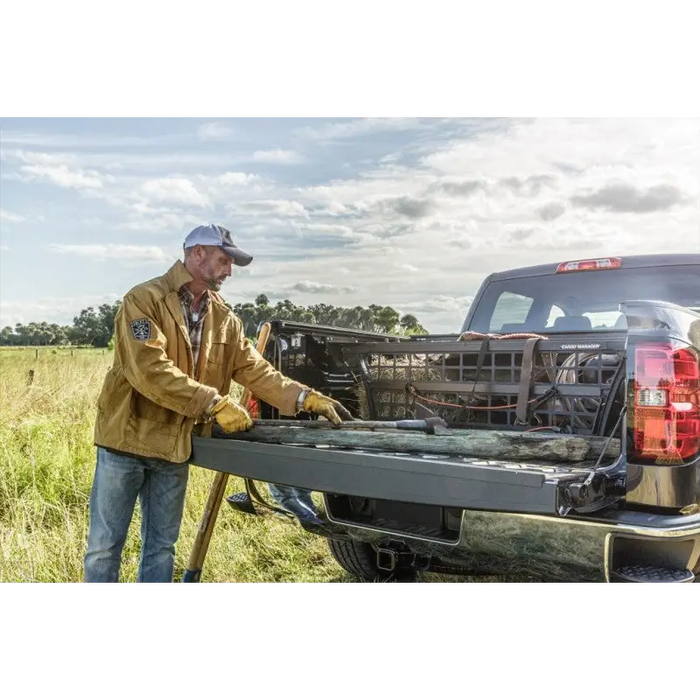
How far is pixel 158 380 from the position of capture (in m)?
3.11

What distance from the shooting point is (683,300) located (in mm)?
4004

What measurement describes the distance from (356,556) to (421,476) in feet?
4.88

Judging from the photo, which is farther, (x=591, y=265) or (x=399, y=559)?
(x=591, y=265)

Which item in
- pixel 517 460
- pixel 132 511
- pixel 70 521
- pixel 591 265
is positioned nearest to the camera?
pixel 517 460

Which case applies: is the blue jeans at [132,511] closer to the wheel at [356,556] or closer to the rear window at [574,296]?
the wheel at [356,556]

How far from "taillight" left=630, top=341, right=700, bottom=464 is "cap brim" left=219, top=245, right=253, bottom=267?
1.87 metres

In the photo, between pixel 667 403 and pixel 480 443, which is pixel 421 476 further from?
pixel 667 403

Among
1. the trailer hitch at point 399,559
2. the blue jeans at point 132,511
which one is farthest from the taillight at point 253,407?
the trailer hitch at point 399,559

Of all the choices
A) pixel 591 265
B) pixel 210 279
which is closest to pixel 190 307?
pixel 210 279

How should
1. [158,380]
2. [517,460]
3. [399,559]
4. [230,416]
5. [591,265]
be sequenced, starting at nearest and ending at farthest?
[517,460] < [399,559] < [158,380] < [230,416] < [591,265]

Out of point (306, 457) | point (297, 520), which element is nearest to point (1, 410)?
point (297, 520)

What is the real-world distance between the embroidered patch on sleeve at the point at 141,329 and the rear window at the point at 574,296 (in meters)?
2.25

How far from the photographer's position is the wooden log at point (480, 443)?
2643mm

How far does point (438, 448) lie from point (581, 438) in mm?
536
